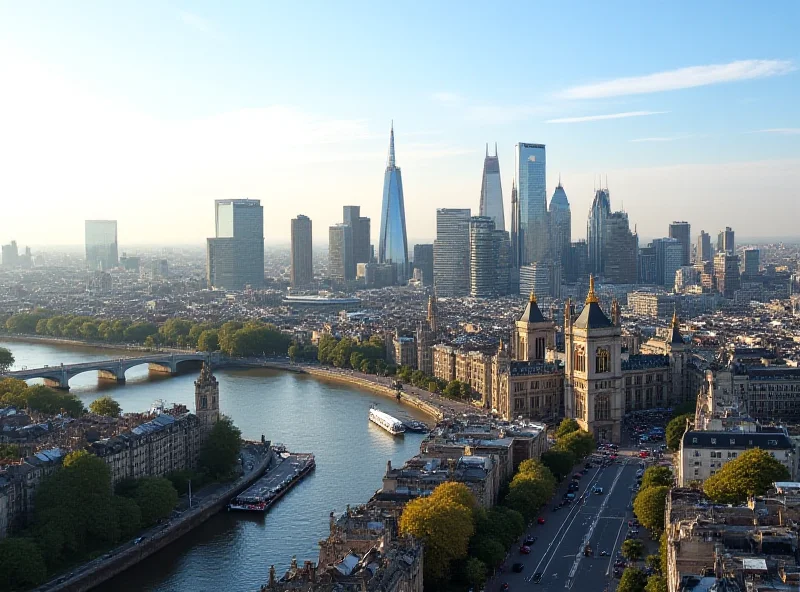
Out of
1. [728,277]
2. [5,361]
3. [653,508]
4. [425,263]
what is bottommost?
[653,508]

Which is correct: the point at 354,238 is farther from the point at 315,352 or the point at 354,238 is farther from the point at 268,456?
the point at 268,456

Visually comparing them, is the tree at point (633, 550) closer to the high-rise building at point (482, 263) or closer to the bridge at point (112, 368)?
the bridge at point (112, 368)

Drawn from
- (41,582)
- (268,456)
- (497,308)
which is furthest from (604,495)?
(497,308)

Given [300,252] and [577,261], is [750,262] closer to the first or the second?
[577,261]

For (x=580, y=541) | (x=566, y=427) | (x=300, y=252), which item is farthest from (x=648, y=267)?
(x=580, y=541)

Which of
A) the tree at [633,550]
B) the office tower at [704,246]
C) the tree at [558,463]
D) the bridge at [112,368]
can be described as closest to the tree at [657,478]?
the tree at [558,463]
